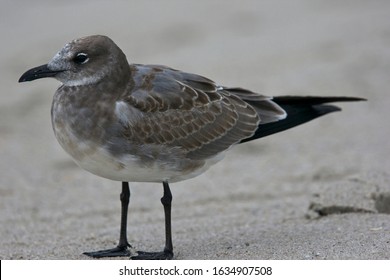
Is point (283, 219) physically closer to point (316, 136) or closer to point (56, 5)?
point (316, 136)

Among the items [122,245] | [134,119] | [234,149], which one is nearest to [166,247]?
[122,245]

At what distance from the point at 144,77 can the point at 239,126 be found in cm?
97

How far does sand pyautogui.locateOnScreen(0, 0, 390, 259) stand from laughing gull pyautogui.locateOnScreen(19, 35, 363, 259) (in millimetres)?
744

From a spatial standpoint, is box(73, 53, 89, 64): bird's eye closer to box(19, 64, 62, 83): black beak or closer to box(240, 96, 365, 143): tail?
box(19, 64, 62, 83): black beak

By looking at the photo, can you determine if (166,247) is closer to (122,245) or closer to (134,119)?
(122,245)

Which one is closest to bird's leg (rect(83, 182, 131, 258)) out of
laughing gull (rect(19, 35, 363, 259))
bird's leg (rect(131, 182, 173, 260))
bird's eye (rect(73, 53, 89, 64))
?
laughing gull (rect(19, 35, 363, 259))

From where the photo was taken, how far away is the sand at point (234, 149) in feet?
24.8

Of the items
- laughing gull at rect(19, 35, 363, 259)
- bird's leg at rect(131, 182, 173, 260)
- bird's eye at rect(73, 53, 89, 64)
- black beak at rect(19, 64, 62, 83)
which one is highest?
bird's eye at rect(73, 53, 89, 64)

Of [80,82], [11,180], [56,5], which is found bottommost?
[11,180]

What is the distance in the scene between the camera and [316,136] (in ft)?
33.7

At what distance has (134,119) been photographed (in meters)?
6.73

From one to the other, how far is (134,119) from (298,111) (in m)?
1.65

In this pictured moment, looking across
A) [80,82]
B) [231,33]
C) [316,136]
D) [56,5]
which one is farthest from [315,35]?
[80,82]

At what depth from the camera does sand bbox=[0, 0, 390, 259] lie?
7551mm
